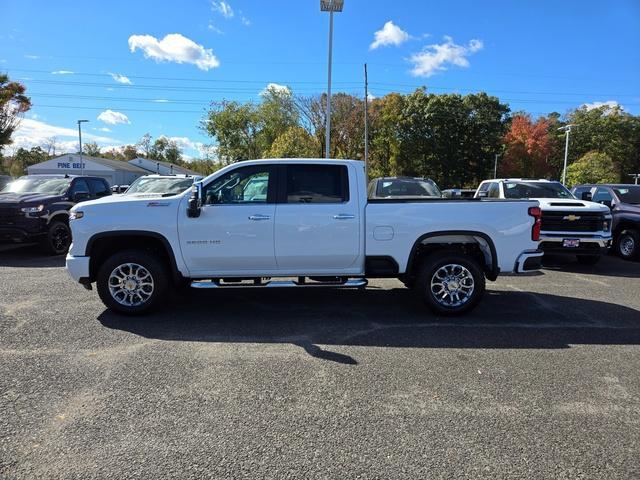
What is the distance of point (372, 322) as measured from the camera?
18.8 ft

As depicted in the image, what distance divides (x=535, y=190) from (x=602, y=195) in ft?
9.71

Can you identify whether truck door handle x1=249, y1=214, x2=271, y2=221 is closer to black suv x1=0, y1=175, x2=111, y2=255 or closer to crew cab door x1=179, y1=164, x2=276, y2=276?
crew cab door x1=179, y1=164, x2=276, y2=276

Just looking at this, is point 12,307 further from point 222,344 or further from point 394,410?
point 394,410

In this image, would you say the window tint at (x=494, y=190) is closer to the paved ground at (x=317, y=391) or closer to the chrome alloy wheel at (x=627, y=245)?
the chrome alloy wheel at (x=627, y=245)

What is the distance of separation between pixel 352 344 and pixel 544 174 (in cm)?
6927

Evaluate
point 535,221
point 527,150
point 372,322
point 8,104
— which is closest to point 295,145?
point 8,104

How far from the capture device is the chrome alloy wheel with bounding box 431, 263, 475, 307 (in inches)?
230

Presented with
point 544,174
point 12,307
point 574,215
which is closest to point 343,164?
point 12,307

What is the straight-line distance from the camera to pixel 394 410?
3.53 m

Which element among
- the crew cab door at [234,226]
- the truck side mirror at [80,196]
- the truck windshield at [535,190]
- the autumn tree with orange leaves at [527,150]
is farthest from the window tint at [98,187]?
the autumn tree with orange leaves at [527,150]

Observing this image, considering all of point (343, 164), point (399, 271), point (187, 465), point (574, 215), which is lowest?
point (187, 465)

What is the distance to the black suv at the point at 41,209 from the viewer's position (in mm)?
10250

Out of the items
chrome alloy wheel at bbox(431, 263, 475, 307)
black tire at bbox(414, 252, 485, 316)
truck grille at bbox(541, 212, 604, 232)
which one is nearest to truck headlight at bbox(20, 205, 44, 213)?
black tire at bbox(414, 252, 485, 316)

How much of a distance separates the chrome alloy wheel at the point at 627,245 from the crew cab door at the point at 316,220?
8985mm
